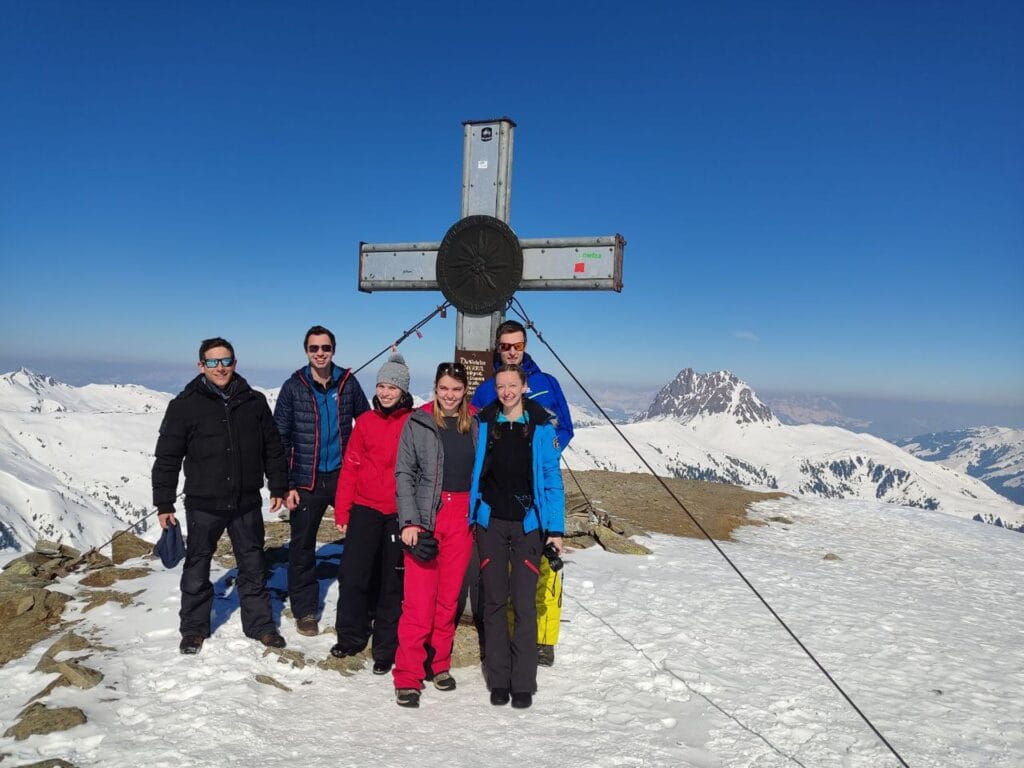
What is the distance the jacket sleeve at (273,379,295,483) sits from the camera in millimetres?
6785

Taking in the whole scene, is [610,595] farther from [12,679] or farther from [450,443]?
[12,679]

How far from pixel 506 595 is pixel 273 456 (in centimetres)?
300

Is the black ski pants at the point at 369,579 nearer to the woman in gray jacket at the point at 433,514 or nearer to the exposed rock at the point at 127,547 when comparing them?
the woman in gray jacket at the point at 433,514

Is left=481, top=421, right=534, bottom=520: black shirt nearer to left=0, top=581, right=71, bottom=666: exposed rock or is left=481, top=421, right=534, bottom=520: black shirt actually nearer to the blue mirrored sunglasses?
the blue mirrored sunglasses

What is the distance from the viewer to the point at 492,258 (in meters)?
8.14

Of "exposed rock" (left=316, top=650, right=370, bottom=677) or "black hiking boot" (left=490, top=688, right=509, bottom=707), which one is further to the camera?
"exposed rock" (left=316, top=650, right=370, bottom=677)

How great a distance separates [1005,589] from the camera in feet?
38.4

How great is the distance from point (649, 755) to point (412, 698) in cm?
218

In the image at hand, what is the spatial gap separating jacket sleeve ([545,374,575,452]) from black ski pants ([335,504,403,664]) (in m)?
2.00

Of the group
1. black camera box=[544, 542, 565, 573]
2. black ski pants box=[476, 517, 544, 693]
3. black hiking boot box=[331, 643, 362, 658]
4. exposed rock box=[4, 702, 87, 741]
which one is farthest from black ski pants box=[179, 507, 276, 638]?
black camera box=[544, 542, 565, 573]

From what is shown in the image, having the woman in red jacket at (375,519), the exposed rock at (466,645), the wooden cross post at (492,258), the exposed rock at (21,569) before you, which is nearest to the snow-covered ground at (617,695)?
the exposed rock at (466,645)

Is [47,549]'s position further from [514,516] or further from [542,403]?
[542,403]

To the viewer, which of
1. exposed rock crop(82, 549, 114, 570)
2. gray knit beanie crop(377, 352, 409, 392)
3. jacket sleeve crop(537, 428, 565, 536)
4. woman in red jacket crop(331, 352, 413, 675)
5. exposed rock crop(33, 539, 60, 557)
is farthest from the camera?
exposed rock crop(33, 539, 60, 557)

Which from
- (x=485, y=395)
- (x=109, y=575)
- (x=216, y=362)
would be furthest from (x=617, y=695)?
(x=109, y=575)
